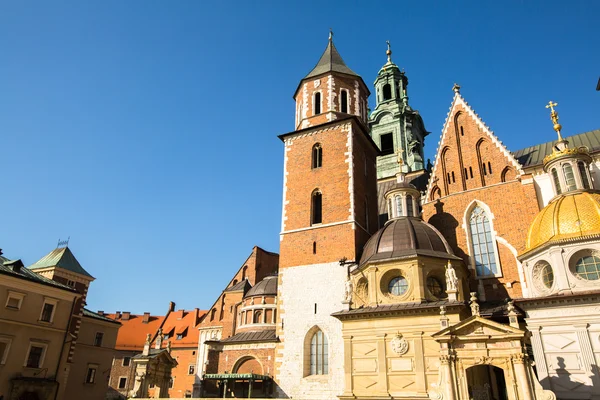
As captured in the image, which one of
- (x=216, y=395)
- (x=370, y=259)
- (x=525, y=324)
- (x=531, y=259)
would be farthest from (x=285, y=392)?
(x=531, y=259)


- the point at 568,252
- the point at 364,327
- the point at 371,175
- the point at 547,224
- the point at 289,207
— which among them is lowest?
the point at 364,327

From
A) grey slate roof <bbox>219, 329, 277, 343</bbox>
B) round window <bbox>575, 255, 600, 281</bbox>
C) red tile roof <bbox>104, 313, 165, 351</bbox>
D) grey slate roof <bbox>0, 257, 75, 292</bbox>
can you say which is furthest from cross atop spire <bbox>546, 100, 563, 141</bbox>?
red tile roof <bbox>104, 313, 165, 351</bbox>

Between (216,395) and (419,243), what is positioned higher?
(419,243)

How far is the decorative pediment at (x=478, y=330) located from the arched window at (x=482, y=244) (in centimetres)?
850

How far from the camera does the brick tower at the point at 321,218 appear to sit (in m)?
22.1

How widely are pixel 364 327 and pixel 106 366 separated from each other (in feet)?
73.2

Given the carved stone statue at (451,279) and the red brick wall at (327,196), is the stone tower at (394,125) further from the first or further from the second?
the carved stone statue at (451,279)

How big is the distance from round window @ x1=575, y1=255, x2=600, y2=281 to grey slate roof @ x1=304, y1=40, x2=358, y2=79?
18.2 m

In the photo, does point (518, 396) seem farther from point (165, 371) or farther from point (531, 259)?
point (165, 371)

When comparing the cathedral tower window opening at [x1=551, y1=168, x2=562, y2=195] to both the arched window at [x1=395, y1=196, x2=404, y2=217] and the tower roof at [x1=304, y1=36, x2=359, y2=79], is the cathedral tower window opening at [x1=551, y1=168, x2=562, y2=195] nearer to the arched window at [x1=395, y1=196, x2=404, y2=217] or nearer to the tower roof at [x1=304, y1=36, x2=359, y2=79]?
the arched window at [x1=395, y1=196, x2=404, y2=217]

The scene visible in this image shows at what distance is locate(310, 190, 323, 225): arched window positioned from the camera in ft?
85.4

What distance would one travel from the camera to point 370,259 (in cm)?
2142

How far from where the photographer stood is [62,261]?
31703mm

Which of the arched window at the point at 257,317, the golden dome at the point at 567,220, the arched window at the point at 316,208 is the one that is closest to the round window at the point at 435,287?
the golden dome at the point at 567,220
